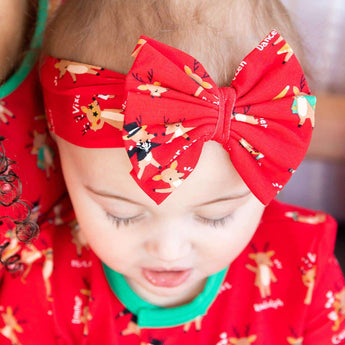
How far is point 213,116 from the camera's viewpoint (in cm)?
63

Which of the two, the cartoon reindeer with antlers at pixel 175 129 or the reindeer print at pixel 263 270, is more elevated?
→ the cartoon reindeer with antlers at pixel 175 129

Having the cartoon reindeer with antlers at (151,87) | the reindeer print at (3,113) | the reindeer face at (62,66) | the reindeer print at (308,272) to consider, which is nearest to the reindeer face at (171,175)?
the cartoon reindeer with antlers at (151,87)

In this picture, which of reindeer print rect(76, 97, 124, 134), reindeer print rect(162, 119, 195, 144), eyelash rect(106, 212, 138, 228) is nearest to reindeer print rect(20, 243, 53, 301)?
eyelash rect(106, 212, 138, 228)

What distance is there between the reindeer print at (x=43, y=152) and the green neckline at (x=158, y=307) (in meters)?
0.24

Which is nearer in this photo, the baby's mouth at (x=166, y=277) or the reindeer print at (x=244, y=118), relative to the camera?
the reindeer print at (x=244, y=118)

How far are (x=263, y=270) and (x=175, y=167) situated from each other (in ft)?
1.52

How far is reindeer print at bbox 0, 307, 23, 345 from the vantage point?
89 centimetres

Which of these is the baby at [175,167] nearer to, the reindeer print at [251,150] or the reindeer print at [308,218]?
the reindeer print at [251,150]

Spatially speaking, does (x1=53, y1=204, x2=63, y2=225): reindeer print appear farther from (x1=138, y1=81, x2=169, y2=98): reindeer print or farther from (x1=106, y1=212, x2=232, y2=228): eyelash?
(x1=138, y1=81, x2=169, y2=98): reindeer print

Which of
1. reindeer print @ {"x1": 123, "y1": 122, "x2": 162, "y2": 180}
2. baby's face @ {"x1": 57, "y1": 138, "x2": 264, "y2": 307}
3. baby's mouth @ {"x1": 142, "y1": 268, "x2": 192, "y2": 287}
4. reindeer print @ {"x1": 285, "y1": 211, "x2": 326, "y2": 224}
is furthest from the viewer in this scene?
reindeer print @ {"x1": 285, "y1": 211, "x2": 326, "y2": 224}

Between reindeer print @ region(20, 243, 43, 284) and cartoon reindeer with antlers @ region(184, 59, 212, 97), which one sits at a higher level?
cartoon reindeer with antlers @ region(184, 59, 212, 97)

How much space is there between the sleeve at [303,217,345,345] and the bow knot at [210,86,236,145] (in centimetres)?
49

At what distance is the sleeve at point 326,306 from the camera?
0.95 meters

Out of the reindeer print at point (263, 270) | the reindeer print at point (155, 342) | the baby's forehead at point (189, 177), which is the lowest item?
the reindeer print at point (155, 342)
